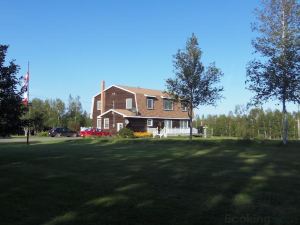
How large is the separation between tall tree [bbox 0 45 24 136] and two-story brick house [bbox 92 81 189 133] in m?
40.2

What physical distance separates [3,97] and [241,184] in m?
9.09

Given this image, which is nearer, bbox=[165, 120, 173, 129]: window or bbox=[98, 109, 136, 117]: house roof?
bbox=[98, 109, 136, 117]: house roof

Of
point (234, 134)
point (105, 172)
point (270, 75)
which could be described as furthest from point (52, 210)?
point (234, 134)

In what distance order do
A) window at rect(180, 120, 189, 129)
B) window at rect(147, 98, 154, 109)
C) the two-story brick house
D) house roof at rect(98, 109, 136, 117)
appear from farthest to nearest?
window at rect(180, 120, 189, 129)
window at rect(147, 98, 154, 109)
the two-story brick house
house roof at rect(98, 109, 136, 117)

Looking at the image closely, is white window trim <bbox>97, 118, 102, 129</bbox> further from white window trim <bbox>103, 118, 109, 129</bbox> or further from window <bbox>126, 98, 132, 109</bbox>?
window <bbox>126, 98, 132, 109</bbox>

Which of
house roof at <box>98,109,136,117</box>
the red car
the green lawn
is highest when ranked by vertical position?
house roof at <box>98,109,136,117</box>

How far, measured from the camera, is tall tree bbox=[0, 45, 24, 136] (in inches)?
572

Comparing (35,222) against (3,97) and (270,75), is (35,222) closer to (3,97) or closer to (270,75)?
(3,97)

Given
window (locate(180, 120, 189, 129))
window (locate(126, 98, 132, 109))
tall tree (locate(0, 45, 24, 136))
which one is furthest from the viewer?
window (locate(180, 120, 189, 129))

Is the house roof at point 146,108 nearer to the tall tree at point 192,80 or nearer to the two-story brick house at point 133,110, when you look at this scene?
the two-story brick house at point 133,110

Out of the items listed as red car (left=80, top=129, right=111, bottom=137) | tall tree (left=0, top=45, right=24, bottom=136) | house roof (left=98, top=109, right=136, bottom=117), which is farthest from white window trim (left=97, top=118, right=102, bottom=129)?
tall tree (left=0, top=45, right=24, bottom=136)

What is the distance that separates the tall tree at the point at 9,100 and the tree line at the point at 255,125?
44.3 meters

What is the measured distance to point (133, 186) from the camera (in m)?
9.06

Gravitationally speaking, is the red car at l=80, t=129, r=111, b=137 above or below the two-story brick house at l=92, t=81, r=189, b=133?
below
